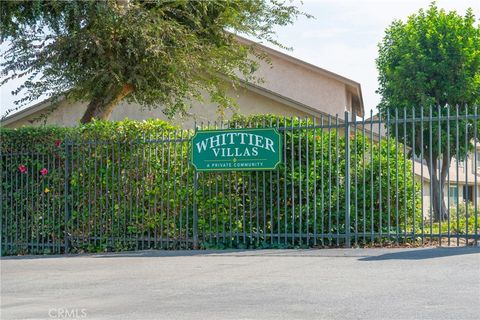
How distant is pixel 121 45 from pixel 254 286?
36.4ft

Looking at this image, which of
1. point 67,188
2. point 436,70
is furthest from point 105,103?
point 436,70

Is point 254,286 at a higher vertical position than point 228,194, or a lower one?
lower

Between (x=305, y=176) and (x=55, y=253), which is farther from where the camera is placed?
(x=55, y=253)

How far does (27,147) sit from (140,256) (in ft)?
13.0

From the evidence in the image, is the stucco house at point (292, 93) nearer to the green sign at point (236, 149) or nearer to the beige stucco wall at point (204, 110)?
the beige stucco wall at point (204, 110)

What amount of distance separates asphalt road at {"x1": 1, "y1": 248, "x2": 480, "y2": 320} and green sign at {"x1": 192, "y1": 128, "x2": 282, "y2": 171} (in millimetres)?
1686

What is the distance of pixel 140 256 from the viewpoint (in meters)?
14.1

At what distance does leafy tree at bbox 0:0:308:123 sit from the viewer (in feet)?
63.2

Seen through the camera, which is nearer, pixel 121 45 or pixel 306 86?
pixel 121 45

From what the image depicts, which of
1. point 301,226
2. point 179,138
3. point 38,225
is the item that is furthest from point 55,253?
point 301,226

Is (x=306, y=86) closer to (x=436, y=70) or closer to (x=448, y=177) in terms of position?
(x=436, y=70)

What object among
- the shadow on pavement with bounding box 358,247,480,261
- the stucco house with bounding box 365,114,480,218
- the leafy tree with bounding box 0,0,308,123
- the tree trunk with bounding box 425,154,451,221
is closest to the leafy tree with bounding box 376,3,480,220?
the stucco house with bounding box 365,114,480,218

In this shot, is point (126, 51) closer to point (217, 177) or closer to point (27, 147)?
point (27, 147)

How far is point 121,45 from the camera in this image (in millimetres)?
19453
